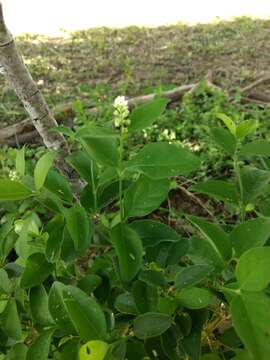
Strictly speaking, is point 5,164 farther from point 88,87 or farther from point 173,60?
point 173,60

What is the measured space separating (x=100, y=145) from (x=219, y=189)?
0.66ft

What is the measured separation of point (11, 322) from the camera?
0.61 meters

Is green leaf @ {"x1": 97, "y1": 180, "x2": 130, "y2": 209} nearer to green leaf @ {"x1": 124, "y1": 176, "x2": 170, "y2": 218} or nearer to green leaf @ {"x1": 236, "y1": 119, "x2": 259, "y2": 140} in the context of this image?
green leaf @ {"x1": 124, "y1": 176, "x2": 170, "y2": 218}

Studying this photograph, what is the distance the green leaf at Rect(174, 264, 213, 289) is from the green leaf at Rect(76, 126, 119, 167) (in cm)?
15

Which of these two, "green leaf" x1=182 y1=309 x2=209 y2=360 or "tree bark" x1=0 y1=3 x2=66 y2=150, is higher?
"tree bark" x1=0 y1=3 x2=66 y2=150

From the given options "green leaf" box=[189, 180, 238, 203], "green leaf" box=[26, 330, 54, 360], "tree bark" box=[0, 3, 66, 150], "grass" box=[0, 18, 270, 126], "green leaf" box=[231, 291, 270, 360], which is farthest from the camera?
"grass" box=[0, 18, 270, 126]

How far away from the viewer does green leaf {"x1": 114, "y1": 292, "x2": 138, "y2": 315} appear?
22.3 inches

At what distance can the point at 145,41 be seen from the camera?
435 centimetres

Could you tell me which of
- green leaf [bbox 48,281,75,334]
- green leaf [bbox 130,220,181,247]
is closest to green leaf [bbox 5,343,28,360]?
green leaf [bbox 48,281,75,334]

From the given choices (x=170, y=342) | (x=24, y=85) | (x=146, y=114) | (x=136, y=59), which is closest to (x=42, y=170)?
(x=146, y=114)

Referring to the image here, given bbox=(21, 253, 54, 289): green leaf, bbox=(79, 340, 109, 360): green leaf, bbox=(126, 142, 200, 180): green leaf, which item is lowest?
bbox=(79, 340, 109, 360): green leaf

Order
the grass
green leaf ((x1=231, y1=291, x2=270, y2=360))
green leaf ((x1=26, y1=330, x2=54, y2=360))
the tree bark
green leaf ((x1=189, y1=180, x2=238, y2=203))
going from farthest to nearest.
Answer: the grass → the tree bark → green leaf ((x1=189, y1=180, x2=238, y2=203)) → green leaf ((x1=26, y1=330, x2=54, y2=360)) → green leaf ((x1=231, y1=291, x2=270, y2=360))

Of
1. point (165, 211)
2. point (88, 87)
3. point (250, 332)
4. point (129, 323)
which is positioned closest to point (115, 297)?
point (129, 323)

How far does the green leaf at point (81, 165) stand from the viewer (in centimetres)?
65
